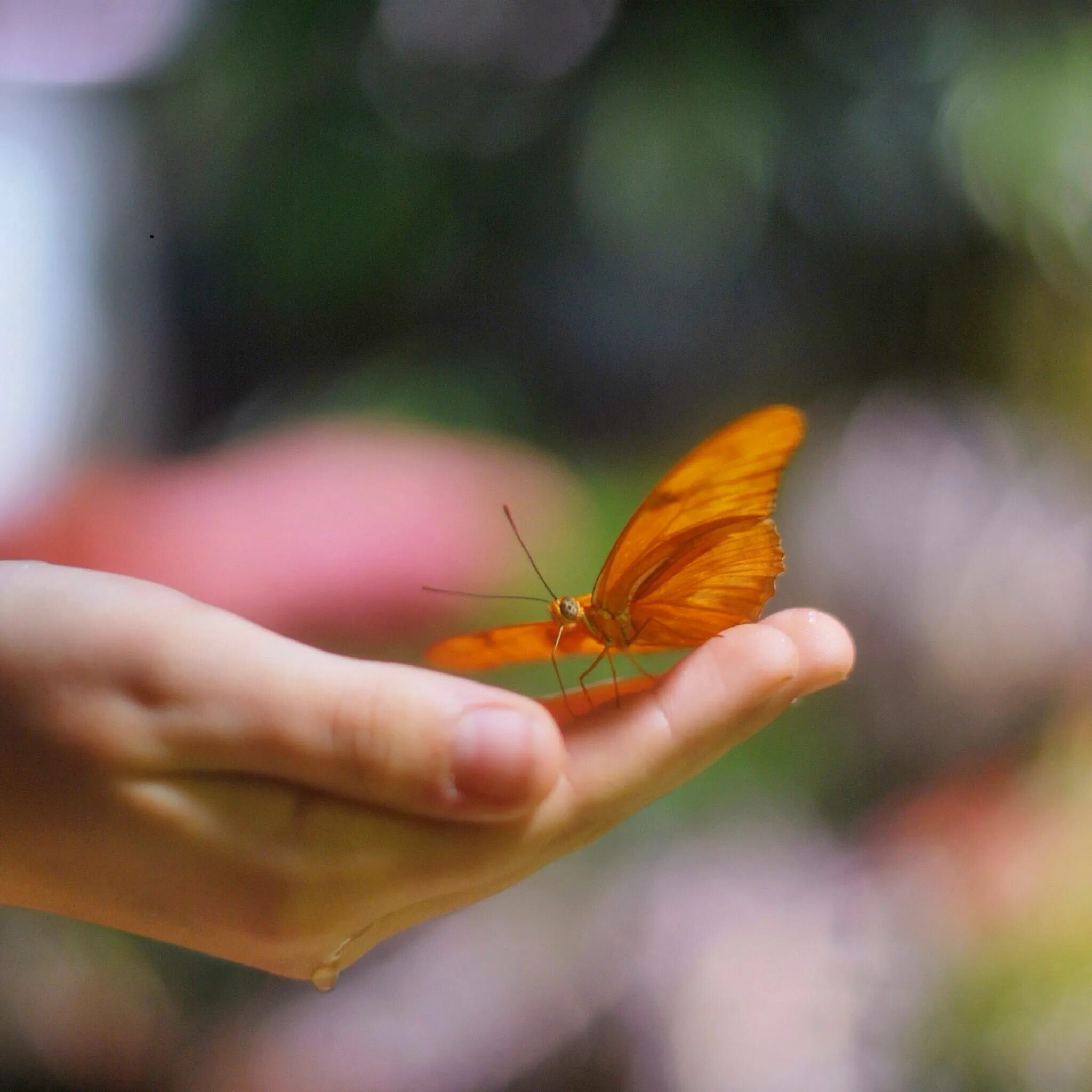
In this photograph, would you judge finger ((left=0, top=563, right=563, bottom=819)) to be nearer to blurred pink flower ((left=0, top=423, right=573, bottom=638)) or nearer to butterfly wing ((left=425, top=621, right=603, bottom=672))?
butterfly wing ((left=425, top=621, right=603, bottom=672))

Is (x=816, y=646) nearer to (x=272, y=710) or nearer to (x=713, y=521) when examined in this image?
(x=713, y=521)

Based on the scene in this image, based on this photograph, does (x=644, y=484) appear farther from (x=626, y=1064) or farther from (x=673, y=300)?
(x=626, y=1064)

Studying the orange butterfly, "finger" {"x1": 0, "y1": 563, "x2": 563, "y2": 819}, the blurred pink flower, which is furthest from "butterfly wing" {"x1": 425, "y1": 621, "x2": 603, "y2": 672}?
the blurred pink flower

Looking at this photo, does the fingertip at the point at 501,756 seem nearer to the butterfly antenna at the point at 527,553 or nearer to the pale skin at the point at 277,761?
the pale skin at the point at 277,761

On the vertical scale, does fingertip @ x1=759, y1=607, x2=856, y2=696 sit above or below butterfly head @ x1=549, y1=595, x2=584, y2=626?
below

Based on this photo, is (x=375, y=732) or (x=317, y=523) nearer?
(x=375, y=732)

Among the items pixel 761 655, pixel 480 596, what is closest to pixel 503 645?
pixel 480 596

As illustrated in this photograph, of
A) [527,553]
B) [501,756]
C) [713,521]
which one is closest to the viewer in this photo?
[501,756]

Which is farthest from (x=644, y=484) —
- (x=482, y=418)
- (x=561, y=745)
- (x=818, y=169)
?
(x=561, y=745)
